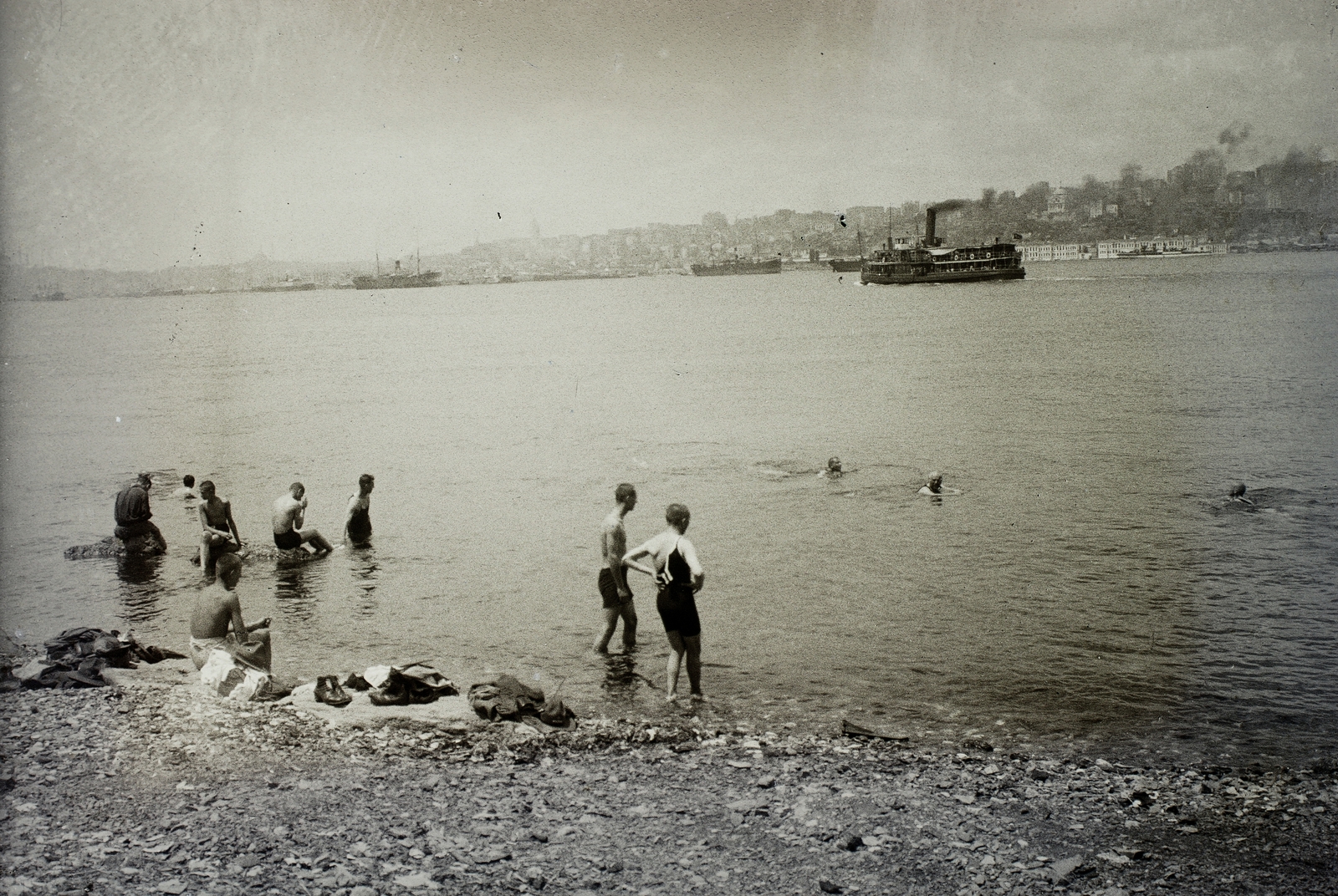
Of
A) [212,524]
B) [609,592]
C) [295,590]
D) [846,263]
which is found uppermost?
[846,263]

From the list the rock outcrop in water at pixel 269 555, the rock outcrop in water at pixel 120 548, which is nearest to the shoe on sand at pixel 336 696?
the rock outcrop in water at pixel 269 555

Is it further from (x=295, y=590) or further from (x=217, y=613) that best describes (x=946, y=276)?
(x=217, y=613)

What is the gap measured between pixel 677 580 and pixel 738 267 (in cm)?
16081

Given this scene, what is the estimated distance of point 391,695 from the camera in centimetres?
935

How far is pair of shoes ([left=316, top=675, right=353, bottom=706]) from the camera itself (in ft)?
30.0

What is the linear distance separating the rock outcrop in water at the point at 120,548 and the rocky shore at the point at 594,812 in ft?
26.3

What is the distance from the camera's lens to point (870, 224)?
10156 cm

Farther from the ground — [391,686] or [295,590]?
[391,686]

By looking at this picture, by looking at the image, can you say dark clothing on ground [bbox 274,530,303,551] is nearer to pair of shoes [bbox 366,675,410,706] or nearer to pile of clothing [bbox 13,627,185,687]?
pile of clothing [bbox 13,627,185,687]

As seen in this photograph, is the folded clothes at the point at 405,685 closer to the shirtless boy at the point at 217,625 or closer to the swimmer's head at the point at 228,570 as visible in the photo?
the shirtless boy at the point at 217,625

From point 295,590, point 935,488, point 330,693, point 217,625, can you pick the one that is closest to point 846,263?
point 935,488

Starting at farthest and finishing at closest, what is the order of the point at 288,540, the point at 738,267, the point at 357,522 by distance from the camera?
the point at 738,267 → the point at 357,522 → the point at 288,540

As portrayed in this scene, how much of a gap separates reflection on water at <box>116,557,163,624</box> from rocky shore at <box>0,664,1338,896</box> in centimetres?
488

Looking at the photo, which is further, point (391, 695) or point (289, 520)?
point (289, 520)
